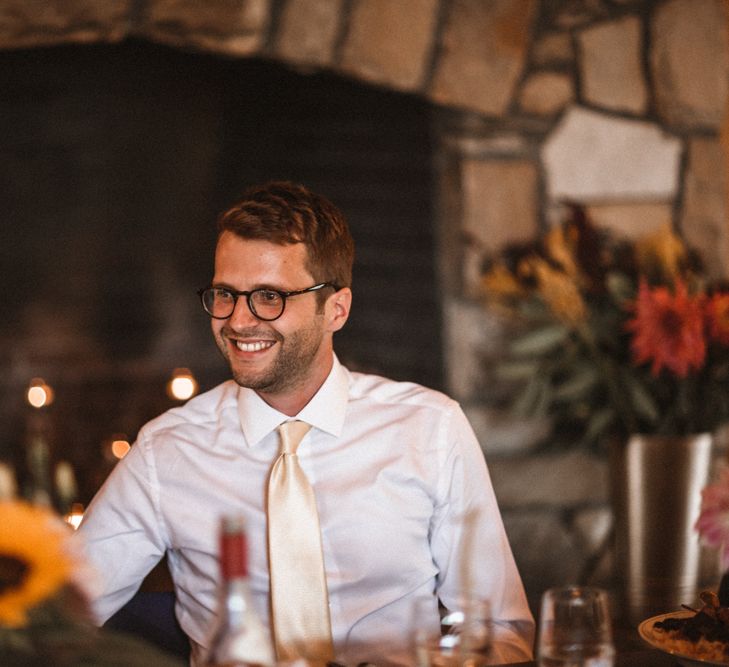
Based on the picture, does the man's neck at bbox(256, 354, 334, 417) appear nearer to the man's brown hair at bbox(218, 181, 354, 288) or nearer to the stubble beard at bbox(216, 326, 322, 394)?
the stubble beard at bbox(216, 326, 322, 394)

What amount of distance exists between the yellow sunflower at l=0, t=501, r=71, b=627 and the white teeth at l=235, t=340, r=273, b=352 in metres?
0.79

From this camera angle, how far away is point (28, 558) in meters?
0.80

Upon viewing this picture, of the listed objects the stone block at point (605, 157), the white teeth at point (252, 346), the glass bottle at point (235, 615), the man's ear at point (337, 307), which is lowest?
the glass bottle at point (235, 615)

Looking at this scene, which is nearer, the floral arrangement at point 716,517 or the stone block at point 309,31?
the floral arrangement at point 716,517

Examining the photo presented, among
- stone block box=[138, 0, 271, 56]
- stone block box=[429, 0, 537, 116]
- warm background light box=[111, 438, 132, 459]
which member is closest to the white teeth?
warm background light box=[111, 438, 132, 459]

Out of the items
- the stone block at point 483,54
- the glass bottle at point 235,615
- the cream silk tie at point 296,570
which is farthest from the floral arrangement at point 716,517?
the stone block at point 483,54

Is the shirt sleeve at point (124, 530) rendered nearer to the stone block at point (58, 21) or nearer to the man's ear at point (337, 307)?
the man's ear at point (337, 307)

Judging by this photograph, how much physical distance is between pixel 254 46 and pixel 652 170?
1174 mm

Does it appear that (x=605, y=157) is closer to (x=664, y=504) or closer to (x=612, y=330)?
(x=612, y=330)

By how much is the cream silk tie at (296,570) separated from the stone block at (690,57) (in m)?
1.94

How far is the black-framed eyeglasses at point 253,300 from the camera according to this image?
159 cm

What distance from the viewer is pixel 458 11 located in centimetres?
283

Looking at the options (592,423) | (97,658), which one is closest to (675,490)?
(592,423)

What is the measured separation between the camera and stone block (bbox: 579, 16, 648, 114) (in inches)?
115
